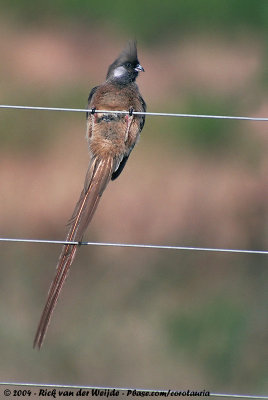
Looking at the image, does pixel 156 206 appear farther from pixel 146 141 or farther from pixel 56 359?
pixel 56 359

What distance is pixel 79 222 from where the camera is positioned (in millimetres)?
5113

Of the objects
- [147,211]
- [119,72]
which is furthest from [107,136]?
[147,211]

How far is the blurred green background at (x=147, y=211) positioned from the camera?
10938mm

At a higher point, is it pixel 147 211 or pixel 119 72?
pixel 119 72

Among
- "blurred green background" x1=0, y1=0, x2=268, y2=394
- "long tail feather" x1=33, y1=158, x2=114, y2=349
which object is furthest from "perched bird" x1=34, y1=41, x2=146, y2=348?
"blurred green background" x1=0, y1=0, x2=268, y2=394

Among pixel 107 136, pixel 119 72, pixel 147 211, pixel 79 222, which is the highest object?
pixel 119 72

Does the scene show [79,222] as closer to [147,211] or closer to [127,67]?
[127,67]

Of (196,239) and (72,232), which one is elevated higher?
(72,232)

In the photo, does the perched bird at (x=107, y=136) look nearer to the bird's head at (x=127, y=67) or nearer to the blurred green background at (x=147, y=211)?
the bird's head at (x=127, y=67)

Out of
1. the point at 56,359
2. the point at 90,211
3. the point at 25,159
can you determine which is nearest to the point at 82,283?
the point at 56,359

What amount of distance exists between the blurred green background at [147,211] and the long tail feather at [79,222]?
4.86 m

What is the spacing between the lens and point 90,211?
5.25m

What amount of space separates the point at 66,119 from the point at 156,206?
1.98 metres

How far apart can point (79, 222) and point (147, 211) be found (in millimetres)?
7207
